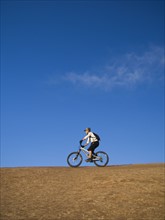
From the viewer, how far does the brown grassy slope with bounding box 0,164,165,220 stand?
13.6 m

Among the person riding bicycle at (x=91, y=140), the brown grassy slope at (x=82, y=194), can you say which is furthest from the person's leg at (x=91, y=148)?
the brown grassy slope at (x=82, y=194)

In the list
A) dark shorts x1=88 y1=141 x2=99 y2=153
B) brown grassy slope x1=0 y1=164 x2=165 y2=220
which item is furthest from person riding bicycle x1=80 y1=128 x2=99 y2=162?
brown grassy slope x1=0 y1=164 x2=165 y2=220

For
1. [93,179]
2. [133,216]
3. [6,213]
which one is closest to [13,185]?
[6,213]

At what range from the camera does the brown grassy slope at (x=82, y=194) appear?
44.7 feet

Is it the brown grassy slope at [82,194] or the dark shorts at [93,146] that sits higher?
the dark shorts at [93,146]

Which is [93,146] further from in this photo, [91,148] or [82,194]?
[82,194]

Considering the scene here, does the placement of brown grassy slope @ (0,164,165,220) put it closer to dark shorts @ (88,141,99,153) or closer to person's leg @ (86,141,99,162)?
person's leg @ (86,141,99,162)

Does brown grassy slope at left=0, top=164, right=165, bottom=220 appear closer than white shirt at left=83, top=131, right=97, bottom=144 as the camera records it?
Yes

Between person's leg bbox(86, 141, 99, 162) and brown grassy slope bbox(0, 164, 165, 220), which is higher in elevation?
person's leg bbox(86, 141, 99, 162)

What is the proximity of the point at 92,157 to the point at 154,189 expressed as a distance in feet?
18.1

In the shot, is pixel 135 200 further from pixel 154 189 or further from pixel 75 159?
pixel 75 159

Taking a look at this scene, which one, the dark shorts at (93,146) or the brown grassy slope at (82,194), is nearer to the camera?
the brown grassy slope at (82,194)

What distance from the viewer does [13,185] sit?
1661 centimetres

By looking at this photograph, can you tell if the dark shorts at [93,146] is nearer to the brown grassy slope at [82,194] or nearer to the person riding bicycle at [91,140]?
the person riding bicycle at [91,140]
